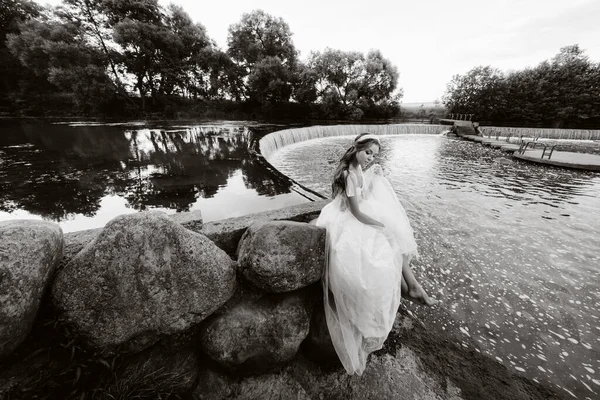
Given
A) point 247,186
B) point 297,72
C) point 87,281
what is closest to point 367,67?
point 297,72

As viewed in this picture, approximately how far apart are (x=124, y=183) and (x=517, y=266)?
364 inches

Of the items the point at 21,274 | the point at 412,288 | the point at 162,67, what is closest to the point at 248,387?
the point at 21,274

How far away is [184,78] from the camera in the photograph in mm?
33719

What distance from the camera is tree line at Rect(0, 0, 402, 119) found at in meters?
24.8

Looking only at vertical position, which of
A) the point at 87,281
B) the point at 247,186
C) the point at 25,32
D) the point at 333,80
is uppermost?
the point at 25,32

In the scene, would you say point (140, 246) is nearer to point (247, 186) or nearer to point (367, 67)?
point (247, 186)

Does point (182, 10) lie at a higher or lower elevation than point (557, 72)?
higher

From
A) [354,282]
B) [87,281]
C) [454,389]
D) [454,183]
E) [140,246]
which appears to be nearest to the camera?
[87,281]

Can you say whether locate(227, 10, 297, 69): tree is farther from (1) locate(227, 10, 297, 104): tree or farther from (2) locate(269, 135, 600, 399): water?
(2) locate(269, 135, 600, 399): water

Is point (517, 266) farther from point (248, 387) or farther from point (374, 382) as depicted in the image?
point (248, 387)

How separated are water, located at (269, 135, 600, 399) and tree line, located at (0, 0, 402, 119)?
92.0 ft

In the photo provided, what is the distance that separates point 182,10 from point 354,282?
4076 centimetres

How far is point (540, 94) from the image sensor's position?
34156 millimetres

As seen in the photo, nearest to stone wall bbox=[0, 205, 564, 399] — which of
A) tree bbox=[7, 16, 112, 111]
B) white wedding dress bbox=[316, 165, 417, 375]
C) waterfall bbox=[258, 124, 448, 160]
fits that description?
white wedding dress bbox=[316, 165, 417, 375]
